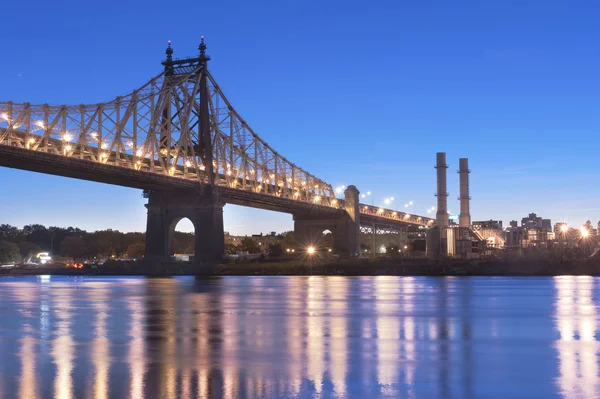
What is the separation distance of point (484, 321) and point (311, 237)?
113 meters

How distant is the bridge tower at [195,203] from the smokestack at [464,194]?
60266 millimetres

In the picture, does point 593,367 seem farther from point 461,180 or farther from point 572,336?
point 461,180

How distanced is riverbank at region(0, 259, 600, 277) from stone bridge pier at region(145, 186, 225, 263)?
1848 mm

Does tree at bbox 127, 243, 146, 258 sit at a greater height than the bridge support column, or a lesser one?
lesser

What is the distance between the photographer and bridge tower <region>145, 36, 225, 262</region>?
321ft

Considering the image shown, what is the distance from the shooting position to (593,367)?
59.1 feet

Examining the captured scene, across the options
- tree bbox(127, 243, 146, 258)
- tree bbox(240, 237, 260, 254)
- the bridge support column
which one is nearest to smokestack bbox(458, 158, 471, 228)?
the bridge support column

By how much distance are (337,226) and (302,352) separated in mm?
124662

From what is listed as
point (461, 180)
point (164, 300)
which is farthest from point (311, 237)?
point (164, 300)

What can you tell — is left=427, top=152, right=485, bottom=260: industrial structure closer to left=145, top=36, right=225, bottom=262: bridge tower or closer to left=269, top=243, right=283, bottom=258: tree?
left=269, top=243, right=283, bottom=258: tree

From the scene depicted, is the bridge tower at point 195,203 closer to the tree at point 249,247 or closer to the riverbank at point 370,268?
the riverbank at point 370,268

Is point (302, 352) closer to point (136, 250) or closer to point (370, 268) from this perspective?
point (370, 268)

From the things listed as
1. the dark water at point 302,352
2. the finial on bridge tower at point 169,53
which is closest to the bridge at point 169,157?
the finial on bridge tower at point 169,53

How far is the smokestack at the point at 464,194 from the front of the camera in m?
148
